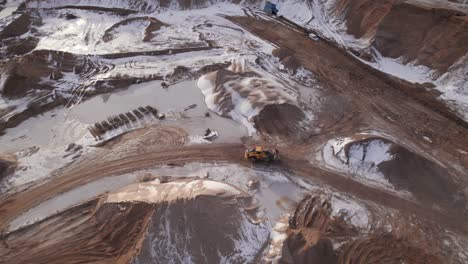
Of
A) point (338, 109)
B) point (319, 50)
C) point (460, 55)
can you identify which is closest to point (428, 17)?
point (460, 55)

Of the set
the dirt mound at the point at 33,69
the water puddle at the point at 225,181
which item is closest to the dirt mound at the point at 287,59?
the water puddle at the point at 225,181

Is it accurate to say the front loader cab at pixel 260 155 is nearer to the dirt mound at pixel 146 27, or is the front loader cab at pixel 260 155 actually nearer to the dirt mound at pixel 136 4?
the dirt mound at pixel 146 27

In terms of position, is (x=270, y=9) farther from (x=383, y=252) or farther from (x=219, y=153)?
(x=383, y=252)

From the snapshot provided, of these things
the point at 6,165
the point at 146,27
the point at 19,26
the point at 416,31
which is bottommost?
the point at 6,165

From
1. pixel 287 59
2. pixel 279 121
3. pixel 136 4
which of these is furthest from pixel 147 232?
pixel 136 4

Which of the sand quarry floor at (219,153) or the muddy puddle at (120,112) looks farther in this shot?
the muddy puddle at (120,112)

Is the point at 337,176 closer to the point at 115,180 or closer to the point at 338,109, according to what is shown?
the point at 338,109
